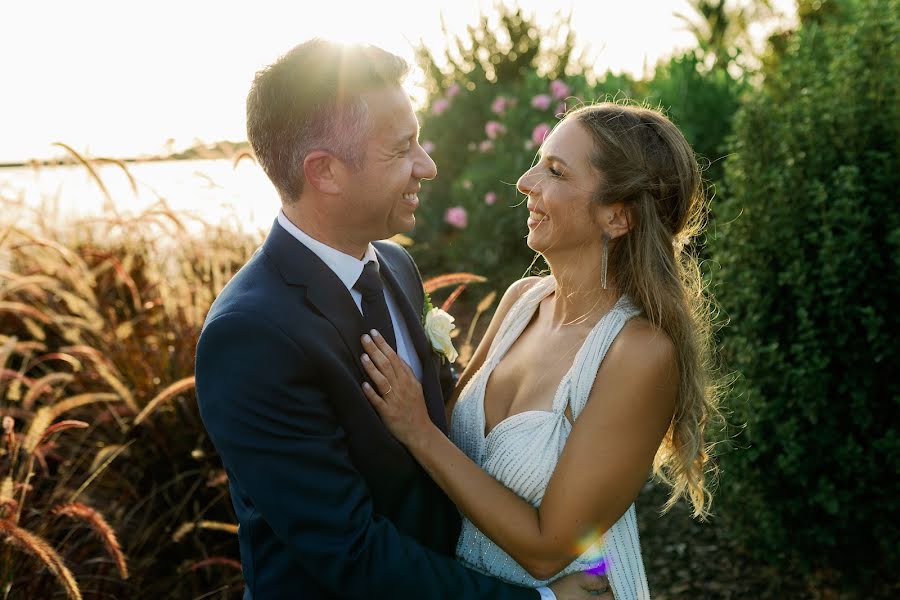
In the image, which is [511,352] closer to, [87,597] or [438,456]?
[438,456]

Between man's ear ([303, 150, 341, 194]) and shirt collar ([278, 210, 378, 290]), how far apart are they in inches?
5.8

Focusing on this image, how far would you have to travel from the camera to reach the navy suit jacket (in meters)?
2.21

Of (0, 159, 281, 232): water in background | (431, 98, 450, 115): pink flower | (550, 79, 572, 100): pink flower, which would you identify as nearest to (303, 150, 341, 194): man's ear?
(0, 159, 281, 232): water in background

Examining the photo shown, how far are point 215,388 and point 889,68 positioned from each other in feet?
10.7

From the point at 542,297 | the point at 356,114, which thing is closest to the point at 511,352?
the point at 542,297

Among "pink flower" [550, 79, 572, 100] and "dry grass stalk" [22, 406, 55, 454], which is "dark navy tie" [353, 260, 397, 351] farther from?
"pink flower" [550, 79, 572, 100]

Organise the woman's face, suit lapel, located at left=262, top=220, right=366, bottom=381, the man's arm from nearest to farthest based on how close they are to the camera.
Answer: the man's arm → suit lapel, located at left=262, top=220, right=366, bottom=381 → the woman's face

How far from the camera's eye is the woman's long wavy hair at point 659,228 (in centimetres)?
267

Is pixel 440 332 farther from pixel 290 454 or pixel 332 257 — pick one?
Result: pixel 290 454

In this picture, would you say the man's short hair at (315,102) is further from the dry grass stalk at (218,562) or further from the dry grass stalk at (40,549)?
the dry grass stalk at (218,562)

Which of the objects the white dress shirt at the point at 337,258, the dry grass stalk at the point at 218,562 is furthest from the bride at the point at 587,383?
the dry grass stalk at the point at 218,562

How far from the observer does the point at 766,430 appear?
390 cm

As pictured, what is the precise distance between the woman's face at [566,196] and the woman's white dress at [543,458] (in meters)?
0.27

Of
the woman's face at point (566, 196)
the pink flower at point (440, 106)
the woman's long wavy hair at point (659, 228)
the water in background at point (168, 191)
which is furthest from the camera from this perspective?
the pink flower at point (440, 106)
